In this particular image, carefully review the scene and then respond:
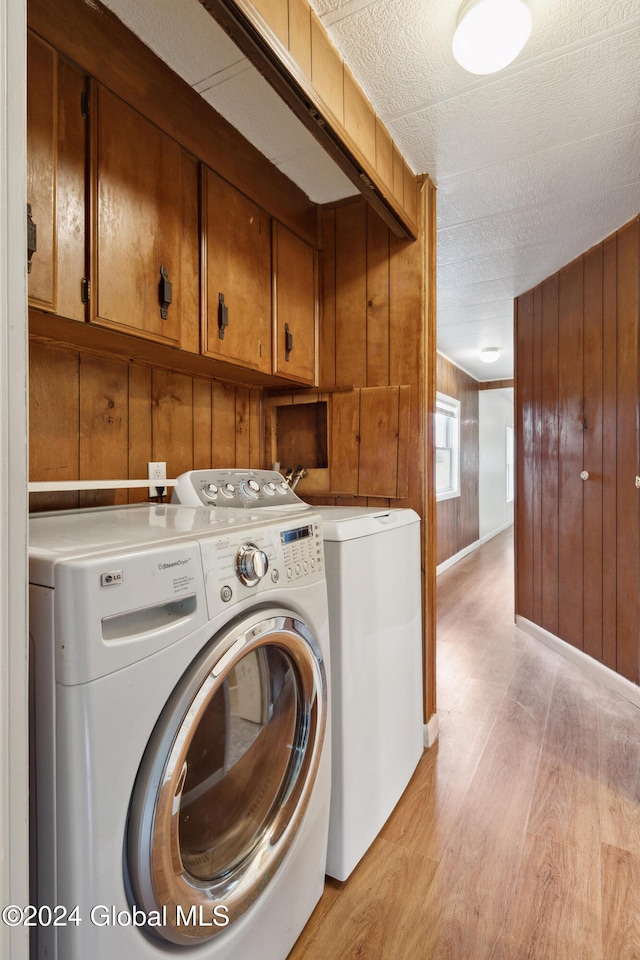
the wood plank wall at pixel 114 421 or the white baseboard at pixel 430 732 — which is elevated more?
the wood plank wall at pixel 114 421

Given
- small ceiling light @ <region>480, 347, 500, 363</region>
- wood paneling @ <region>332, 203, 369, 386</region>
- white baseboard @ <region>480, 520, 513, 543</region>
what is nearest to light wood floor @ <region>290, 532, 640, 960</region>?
wood paneling @ <region>332, 203, 369, 386</region>

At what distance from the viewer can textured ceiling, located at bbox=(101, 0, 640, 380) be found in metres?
1.28

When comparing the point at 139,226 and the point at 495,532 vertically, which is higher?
the point at 139,226

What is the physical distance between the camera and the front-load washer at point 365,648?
1.34 m

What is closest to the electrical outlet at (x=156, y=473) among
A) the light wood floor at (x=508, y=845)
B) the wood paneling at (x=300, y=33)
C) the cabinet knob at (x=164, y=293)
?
the cabinet knob at (x=164, y=293)

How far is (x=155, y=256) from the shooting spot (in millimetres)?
1371

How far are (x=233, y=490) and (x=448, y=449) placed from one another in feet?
13.5

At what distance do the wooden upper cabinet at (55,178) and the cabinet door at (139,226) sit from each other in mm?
40

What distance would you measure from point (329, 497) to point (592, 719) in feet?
5.16

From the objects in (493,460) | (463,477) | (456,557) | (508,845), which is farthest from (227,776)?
(493,460)

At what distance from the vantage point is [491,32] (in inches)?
48.8

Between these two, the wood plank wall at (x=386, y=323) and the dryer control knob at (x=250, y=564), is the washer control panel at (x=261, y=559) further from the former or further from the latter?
the wood plank wall at (x=386, y=323)

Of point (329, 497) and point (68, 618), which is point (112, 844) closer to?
point (68, 618)

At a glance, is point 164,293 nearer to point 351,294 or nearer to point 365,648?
point 351,294
